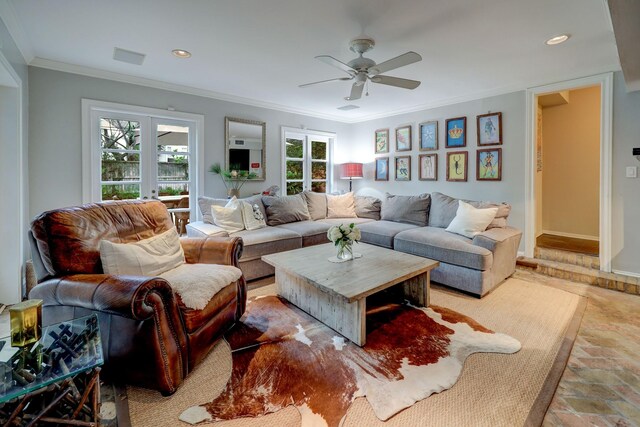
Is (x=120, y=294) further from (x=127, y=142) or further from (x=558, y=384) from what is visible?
(x=127, y=142)

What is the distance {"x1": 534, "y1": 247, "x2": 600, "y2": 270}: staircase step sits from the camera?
3719 mm

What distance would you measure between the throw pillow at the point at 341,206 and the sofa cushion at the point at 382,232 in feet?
2.42

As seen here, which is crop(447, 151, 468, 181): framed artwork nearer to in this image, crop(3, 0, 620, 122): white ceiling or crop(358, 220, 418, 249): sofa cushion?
crop(3, 0, 620, 122): white ceiling

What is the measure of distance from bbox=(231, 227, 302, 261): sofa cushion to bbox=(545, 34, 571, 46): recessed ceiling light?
10.6 feet

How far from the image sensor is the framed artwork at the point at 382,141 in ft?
18.8

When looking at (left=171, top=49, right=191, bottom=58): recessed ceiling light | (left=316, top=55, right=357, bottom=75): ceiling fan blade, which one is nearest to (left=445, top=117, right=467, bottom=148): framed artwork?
(left=316, top=55, right=357, bottom=75): ceiling fan blade

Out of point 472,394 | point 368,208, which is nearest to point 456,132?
point 368,208

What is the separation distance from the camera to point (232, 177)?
473 centimetres

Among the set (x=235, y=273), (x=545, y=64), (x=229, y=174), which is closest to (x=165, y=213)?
(x=235, y=273)

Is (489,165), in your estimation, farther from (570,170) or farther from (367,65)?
(367,65)

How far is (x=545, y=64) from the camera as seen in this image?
3355 millimetres

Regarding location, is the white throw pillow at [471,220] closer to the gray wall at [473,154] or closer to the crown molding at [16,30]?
the gray wall at [473,154]

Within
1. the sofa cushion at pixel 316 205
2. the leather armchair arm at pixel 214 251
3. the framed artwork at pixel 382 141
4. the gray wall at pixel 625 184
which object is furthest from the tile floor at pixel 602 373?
the framed artwork at pixel 382 141

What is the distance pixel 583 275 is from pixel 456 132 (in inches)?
98.5
